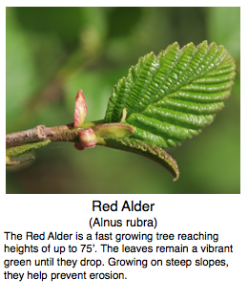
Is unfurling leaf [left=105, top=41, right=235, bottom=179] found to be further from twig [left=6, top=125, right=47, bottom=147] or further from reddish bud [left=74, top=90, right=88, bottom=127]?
twig [left=6, top=125, right=47, bottom=147]

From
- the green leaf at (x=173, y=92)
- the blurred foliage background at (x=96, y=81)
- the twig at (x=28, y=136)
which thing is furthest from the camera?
the blurred foliage background at (x=96, y=81)

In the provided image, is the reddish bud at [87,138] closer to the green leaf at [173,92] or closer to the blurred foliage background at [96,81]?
the green leaf at [173,92]

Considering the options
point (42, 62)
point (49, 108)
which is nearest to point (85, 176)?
point (49, 108)

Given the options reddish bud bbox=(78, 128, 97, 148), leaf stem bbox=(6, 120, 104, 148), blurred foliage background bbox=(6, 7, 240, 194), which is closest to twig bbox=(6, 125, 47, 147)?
leaf stem bbox=(6, 120, 104, 148)

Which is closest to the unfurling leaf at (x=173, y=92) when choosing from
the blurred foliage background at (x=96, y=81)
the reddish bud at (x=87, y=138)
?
the reddish bud at (x=87, y=138)

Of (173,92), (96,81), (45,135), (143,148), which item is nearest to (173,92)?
(173,92)

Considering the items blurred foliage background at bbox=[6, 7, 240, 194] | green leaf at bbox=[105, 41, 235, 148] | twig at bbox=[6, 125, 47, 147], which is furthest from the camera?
blurred foliage background at bbox=[6, 7, 240, 194]

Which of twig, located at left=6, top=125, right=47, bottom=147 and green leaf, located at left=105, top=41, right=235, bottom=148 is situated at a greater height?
green leaf, located at left=105, top=41, right=235, bottom=148
